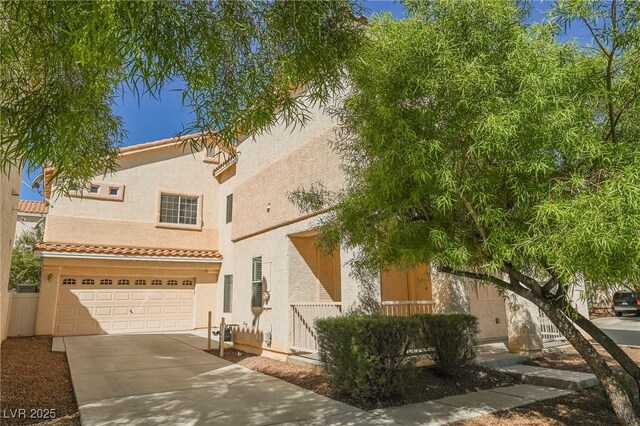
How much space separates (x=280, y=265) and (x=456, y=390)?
5.98m

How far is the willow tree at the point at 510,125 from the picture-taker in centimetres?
409

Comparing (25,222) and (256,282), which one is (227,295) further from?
(25,222)

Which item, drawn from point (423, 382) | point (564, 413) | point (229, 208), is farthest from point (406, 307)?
point (229, 208)

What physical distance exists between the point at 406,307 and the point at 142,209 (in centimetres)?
1410

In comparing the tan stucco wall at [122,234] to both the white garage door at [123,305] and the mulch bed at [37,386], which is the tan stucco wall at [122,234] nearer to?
the white garage door at [123,305]

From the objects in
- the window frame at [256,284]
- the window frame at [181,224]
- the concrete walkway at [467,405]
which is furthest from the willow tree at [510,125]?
the window frame at [181,224]

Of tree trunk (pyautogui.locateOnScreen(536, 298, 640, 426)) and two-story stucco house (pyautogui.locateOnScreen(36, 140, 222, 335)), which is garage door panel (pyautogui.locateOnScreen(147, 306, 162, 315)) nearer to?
two-story stucco house (pyautogui.locateOnScreen(36, 140, 222, 335))

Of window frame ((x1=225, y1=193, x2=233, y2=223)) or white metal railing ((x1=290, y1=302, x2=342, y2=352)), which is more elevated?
window frame ((x1=225, y1=193, x2=233, y2=223))

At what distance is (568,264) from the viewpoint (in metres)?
3.75

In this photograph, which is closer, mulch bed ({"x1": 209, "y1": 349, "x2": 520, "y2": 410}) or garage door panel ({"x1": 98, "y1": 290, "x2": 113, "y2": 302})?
mulch bed ({"x1": 209, "y1": 349, "x2": 520, "y2": 410})

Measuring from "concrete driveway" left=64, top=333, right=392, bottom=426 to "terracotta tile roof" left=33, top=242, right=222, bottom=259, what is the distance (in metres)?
5.74

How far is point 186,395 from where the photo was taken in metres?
7.63

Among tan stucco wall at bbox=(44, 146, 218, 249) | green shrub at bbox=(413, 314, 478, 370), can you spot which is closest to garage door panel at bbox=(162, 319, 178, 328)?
tan stucco wall at bbox=(44, 146, 218, 249)

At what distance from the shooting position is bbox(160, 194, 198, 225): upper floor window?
19750 millimetres
